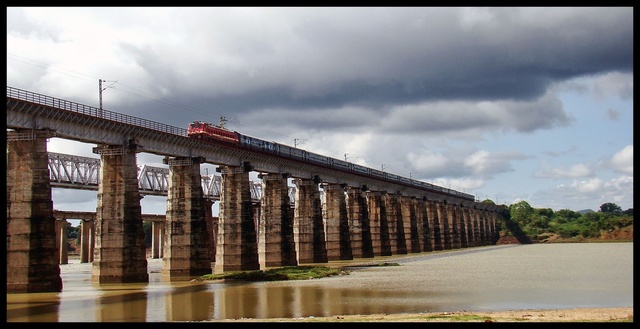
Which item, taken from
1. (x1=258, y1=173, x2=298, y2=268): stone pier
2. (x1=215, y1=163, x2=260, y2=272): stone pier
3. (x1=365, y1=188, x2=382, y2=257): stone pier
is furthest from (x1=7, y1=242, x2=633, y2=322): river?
(x1=365, y1=188, x2=382, y2=257): stone pier

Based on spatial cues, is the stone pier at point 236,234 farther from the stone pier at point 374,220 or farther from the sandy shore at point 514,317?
the stone pier at point 374,220

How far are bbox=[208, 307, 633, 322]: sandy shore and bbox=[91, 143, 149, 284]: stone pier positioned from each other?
2499 cm

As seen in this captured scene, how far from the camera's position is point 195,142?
202ft

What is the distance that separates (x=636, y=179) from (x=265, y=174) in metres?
61.5

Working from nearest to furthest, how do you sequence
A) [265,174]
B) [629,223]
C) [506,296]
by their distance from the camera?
[506,296], [265,174], [629,223]

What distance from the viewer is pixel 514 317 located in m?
26.1

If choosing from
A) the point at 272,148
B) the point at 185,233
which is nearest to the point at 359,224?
the point at 272,148

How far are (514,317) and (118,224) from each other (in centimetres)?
3280

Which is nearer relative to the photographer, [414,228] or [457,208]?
[414,228]

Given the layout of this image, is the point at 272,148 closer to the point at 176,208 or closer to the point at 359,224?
the point at 176,208

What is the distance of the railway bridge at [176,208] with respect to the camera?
42219 millimetres

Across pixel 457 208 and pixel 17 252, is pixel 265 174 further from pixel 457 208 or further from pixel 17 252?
pixel 457 208

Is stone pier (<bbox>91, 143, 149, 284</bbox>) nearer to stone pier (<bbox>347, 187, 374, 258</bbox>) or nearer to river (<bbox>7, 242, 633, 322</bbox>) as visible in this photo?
river (<bbox>7, 242, 633, 322</bbox>)

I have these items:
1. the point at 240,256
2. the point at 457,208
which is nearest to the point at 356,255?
the point at 240,256
